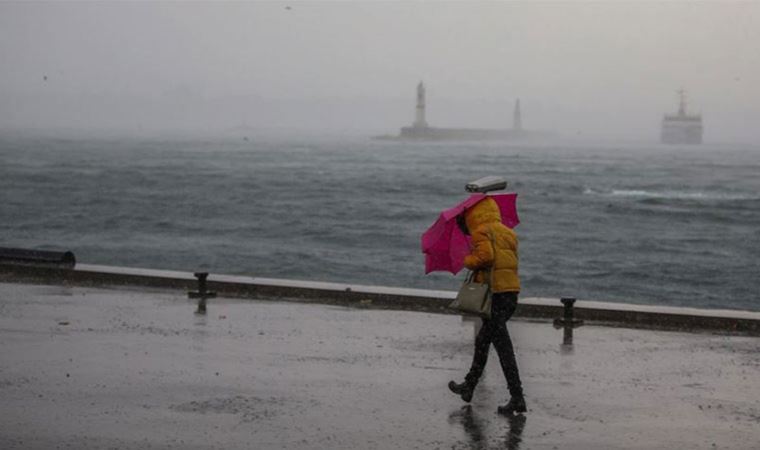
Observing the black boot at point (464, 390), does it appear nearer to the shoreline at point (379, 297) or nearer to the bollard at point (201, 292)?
the shoreline at point (379, 297)

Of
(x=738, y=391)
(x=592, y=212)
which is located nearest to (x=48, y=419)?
(x=738, y=391)

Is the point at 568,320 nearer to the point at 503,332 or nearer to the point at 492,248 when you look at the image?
the point at 503,332

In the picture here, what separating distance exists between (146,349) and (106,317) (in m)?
1.84

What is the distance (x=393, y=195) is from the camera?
77.6 metres

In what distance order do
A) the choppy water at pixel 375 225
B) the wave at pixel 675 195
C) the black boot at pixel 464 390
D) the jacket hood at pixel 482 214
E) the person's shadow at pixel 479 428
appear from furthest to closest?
the wave at pixel 675 195 < the choppy water at pixel 375 225 < the black boot at pixel 464 390 < the jacket hood at pixel 482 214 < the person's shadow at pixel 479 428

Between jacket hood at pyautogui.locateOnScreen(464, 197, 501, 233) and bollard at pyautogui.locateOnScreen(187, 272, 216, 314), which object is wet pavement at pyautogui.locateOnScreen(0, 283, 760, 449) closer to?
bollard at pyautogui.locateOnScreen(187, 272, 216, 314)

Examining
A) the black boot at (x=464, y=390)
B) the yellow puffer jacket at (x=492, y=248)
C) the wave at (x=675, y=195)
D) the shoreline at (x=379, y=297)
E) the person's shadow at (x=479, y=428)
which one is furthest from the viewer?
the wave at (x=675, y=195)

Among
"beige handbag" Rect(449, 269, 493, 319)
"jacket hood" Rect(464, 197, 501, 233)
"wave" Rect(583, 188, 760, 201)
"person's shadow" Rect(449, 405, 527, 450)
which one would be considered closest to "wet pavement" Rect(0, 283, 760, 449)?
"person's shadow" Rect(449, 405, 527, 450)

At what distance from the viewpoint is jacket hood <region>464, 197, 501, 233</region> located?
25.9 feet

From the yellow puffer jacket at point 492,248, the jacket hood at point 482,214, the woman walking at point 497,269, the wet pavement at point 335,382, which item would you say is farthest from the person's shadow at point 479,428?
the jacket hood at point 482,214

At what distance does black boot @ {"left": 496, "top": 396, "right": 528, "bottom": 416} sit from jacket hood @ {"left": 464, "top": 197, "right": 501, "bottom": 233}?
3.74 feet

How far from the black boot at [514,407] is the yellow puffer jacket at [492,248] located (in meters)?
0.71

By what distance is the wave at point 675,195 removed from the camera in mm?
76000

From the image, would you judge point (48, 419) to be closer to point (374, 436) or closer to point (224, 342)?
point (374, 436)
